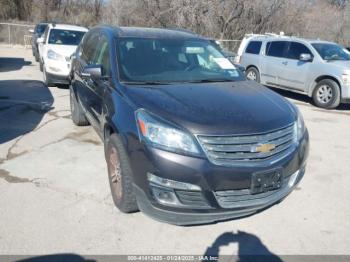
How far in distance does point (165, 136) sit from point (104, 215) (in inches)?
46.2

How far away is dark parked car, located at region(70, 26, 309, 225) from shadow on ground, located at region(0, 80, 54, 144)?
8.67 feet

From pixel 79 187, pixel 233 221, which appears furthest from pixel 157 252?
pixel 79 187

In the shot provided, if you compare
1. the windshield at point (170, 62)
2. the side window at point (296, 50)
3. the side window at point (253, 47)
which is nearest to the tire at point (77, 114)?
the windshield at point (170, 62)

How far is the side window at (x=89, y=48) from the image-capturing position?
5.15 meters

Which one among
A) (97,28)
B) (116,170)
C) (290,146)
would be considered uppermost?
(97,28)

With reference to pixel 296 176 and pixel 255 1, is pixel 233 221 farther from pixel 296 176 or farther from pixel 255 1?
pixel 255 1

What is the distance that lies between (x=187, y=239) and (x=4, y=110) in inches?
218

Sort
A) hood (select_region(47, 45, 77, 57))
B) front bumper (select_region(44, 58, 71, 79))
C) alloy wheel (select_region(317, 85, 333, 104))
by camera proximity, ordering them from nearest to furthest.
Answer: alloy wheel (select_region(317, 85, 333, 104)) → front bumper (select_region(44, 58, 71, 79)) → hood (select_region(47, 45, 77, 57))

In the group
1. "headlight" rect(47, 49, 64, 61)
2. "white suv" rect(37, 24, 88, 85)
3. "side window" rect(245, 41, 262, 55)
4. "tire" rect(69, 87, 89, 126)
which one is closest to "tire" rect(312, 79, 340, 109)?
"side window" rect(245, 41, 262, 55)

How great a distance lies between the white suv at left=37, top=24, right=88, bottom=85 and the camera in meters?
9.45

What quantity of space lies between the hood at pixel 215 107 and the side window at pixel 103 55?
66cm

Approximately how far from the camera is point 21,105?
25.3 feet

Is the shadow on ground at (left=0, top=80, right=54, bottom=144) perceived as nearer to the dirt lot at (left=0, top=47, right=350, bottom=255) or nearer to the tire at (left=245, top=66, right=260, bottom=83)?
the dirt lot at (left=0, top=47, right=350, bottom=255)

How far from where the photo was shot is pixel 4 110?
23.9 feet
